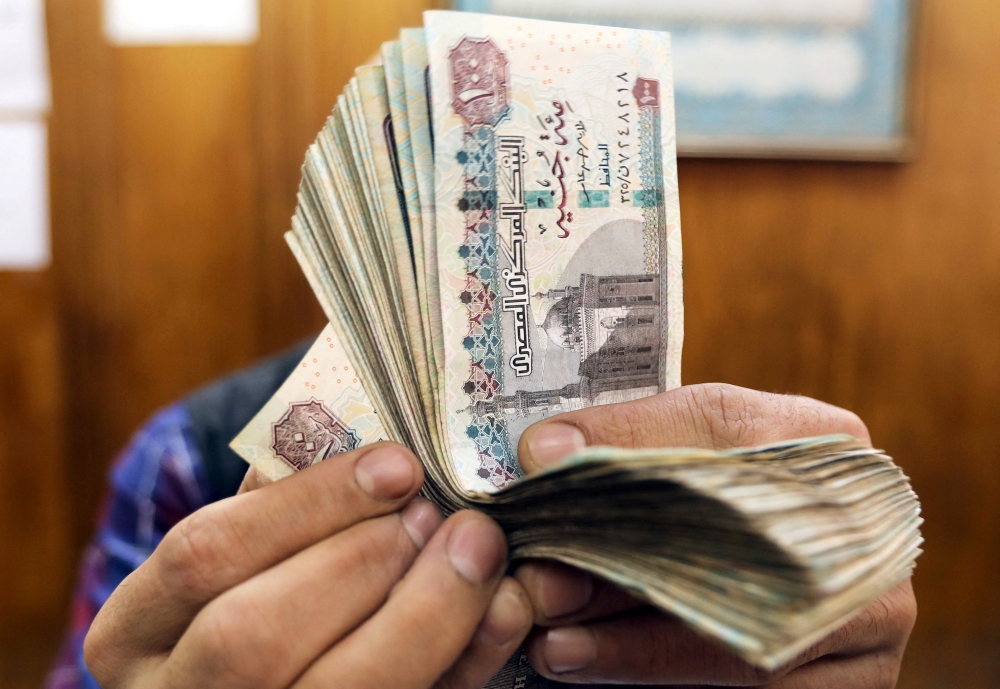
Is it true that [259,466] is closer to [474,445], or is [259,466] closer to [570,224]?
[474,445]

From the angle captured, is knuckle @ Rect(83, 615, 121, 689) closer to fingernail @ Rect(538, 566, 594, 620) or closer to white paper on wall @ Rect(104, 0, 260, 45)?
fingernail @ Rect(538, 566, 594, 620)

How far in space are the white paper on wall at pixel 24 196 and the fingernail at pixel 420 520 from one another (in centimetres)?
132

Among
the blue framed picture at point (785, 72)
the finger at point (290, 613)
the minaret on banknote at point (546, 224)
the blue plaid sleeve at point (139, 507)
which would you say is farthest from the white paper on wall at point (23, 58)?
the finger at point (290, 613)

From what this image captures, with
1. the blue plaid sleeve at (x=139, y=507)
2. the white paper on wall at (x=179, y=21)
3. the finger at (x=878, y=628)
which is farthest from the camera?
the white paper on wall at (x=179, y=21)

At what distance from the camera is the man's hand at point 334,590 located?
0.39 metres

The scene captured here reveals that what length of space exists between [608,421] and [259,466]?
24cm

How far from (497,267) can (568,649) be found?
0.27 m

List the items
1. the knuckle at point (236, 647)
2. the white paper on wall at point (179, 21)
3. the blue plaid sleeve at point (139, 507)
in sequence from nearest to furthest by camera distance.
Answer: the knuckle at point (236, 647), the blue plaid sleeve at point (139, 507), the white paper on wall at point (179, 21)

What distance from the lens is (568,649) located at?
44 centimetres

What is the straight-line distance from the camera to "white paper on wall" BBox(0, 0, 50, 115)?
4.30 ft

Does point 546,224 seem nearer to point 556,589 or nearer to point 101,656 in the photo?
point 556,589

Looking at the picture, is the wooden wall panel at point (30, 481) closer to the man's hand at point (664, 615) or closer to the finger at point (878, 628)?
the man's hand at point (664, 615)

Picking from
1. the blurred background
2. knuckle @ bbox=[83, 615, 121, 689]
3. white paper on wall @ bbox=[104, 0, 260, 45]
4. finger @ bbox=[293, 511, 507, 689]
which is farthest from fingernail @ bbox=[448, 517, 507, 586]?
white paper on wall @ bbox=[104, 0, 260, 45]

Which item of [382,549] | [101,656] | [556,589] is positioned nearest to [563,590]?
[556,589]
